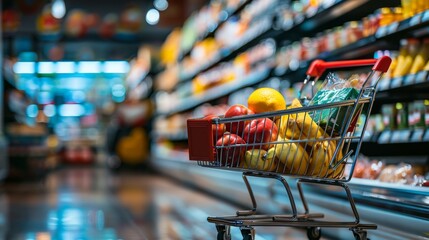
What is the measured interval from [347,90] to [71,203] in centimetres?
445

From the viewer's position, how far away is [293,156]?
9.38 feet

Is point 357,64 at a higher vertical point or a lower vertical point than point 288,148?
higher

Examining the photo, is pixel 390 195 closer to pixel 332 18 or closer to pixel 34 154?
pixel 332 18

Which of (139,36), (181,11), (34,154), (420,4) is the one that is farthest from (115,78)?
(420,4)

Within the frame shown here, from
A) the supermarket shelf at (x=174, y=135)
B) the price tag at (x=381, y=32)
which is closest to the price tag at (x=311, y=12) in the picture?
the price tag at (x=381, y=32)

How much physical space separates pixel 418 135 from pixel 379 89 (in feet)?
1.72

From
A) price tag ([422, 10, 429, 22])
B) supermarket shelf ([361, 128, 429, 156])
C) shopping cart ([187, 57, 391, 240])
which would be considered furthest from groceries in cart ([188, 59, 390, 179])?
supermarket shelf ([361, 128, 429, 156])

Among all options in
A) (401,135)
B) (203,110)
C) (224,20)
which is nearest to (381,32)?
(401,135)

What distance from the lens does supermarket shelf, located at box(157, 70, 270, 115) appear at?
702 centimetres

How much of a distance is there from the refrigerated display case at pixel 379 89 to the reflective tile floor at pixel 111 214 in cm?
33

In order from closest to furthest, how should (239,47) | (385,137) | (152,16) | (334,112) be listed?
(334,112), (385,137), (239,47), (152,16)

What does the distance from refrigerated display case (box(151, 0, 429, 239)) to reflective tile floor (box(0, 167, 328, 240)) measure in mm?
331

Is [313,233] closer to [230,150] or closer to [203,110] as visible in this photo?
[230,150]

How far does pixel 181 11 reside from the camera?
14086 mm
